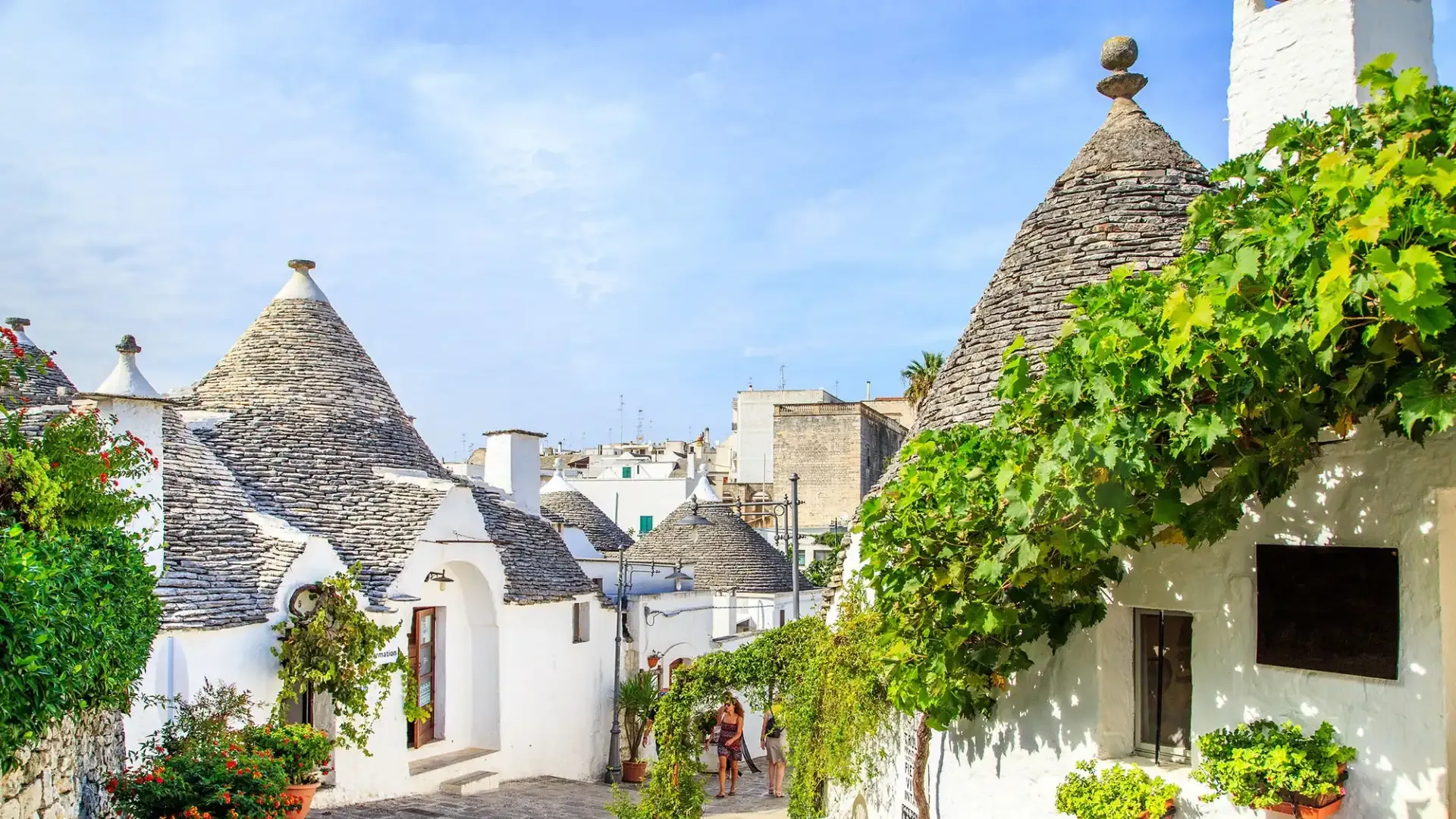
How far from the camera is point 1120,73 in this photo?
945cm

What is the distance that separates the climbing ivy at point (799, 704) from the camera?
8867 millimetres

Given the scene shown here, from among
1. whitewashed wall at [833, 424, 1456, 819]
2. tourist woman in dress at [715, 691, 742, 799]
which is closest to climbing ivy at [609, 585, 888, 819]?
whitewashed wall at [833, 424, 1456, 819]

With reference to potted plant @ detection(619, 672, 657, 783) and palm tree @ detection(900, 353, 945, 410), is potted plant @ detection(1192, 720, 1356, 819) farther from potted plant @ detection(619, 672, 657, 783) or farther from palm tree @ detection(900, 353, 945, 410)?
palm tree @ detection(900, 353, 945, 410)

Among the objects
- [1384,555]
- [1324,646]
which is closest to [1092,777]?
[1324,646]

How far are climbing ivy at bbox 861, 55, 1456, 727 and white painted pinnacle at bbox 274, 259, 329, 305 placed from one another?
1317cm

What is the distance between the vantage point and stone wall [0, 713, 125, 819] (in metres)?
5.73

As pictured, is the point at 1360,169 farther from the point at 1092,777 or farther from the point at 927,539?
the point at 1092,777

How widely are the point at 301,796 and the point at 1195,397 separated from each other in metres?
8.16

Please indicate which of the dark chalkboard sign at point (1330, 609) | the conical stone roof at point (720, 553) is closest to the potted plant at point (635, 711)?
the conical stone roof at point (720, 553)

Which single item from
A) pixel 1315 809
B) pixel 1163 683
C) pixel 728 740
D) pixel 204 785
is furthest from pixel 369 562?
pixel 1315 809

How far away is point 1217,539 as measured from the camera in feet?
18.4

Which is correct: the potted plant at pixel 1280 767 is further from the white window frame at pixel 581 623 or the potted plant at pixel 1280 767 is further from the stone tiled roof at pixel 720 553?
the stone tiled roof at pixel 720 553

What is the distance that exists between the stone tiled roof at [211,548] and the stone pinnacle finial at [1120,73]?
955cm

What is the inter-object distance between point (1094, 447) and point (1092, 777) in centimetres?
224
